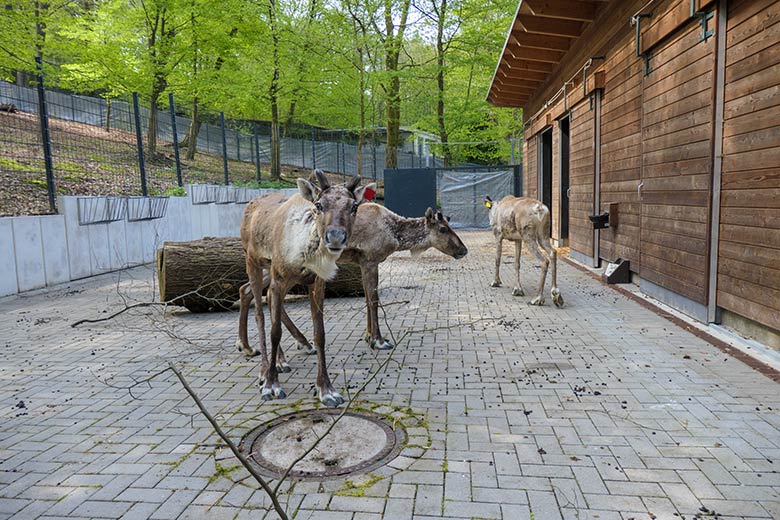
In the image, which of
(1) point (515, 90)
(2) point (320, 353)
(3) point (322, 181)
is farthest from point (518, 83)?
(2) point (320, 353)

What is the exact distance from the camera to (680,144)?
24.2 ft

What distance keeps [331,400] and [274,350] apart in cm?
70

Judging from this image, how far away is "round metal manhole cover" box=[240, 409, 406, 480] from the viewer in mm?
3592

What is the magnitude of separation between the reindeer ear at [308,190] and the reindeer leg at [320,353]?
760 millimetres

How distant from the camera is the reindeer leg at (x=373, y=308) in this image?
6504 millimetres

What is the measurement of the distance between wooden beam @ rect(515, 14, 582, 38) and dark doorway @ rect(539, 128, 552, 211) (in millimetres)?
5948

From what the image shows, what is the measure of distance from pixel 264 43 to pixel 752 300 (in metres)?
21.0

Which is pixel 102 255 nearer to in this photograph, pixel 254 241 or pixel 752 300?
pixel 254 241

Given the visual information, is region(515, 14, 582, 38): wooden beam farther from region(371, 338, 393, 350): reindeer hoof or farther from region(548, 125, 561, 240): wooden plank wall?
region(371, 338, 393, 350): reindeer hoof

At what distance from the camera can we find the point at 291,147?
1265 inches

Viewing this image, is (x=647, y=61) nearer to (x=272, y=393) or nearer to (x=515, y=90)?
(x=272, y=393)

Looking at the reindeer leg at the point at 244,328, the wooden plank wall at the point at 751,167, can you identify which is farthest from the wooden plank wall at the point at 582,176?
the reindeer leg at the point at 244,328

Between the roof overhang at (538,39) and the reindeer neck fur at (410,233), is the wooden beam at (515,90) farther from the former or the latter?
the reindeer neck fur at (410,233)

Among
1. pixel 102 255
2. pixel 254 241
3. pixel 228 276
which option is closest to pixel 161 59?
pixel 102 255
